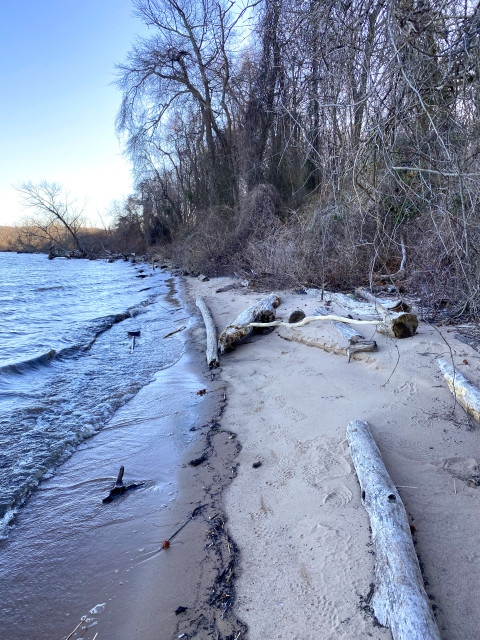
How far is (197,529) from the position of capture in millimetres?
2846

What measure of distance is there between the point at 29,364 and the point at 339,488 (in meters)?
6.34

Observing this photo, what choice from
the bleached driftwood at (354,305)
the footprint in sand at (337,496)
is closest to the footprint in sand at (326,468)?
the footprint in sand at (337,496)

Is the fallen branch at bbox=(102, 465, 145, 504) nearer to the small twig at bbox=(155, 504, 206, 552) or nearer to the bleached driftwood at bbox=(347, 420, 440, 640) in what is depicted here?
the small twig at bbox=(155, 504, 206, 552)

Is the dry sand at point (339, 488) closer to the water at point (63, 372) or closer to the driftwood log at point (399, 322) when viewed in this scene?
the driftwood log at point (399, 322)

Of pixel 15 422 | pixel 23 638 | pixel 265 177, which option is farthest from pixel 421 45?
pixel 265 177

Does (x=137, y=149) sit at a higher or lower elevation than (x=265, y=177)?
higher

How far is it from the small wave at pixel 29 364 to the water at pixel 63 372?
2cm

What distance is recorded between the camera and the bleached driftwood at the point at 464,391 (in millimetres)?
3408

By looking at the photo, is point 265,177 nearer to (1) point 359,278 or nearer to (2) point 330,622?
(1) point 359,278

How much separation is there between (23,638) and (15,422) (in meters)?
3.17

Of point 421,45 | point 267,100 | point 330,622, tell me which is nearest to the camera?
point 330,622

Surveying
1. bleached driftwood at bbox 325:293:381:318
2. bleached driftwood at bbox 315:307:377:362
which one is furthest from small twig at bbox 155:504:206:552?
bleached driftwood at bbox 325:293:381:318

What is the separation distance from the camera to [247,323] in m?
6.82

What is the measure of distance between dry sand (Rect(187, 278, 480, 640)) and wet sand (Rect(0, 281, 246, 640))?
0.68 feet
